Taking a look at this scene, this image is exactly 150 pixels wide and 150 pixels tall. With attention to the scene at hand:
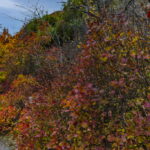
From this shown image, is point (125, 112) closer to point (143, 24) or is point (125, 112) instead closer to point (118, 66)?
point (118, 66)

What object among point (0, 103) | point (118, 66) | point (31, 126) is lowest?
point (0, 103)

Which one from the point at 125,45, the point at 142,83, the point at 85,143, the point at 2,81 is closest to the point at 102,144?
the point at 85,143

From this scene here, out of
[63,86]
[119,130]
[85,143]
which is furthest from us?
[63,86]

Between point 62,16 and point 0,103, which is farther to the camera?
point 62,16

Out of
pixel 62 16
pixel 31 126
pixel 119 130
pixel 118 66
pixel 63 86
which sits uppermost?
pixel 62 16

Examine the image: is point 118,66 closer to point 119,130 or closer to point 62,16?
point 119,130

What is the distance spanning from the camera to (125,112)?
4.34 metres

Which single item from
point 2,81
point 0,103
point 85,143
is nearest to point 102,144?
point 85,143

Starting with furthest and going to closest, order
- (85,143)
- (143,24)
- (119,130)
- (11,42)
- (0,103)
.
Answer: (11,42) → (0,103) → (143,24) → (85,143) → (119,130)

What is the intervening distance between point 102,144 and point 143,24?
2453mm

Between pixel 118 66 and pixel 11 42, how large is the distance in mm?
20785

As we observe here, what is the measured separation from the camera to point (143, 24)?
5180 mm

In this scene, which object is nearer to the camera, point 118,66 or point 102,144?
A: point 118,66

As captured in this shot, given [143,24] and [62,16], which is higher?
[62,16]
